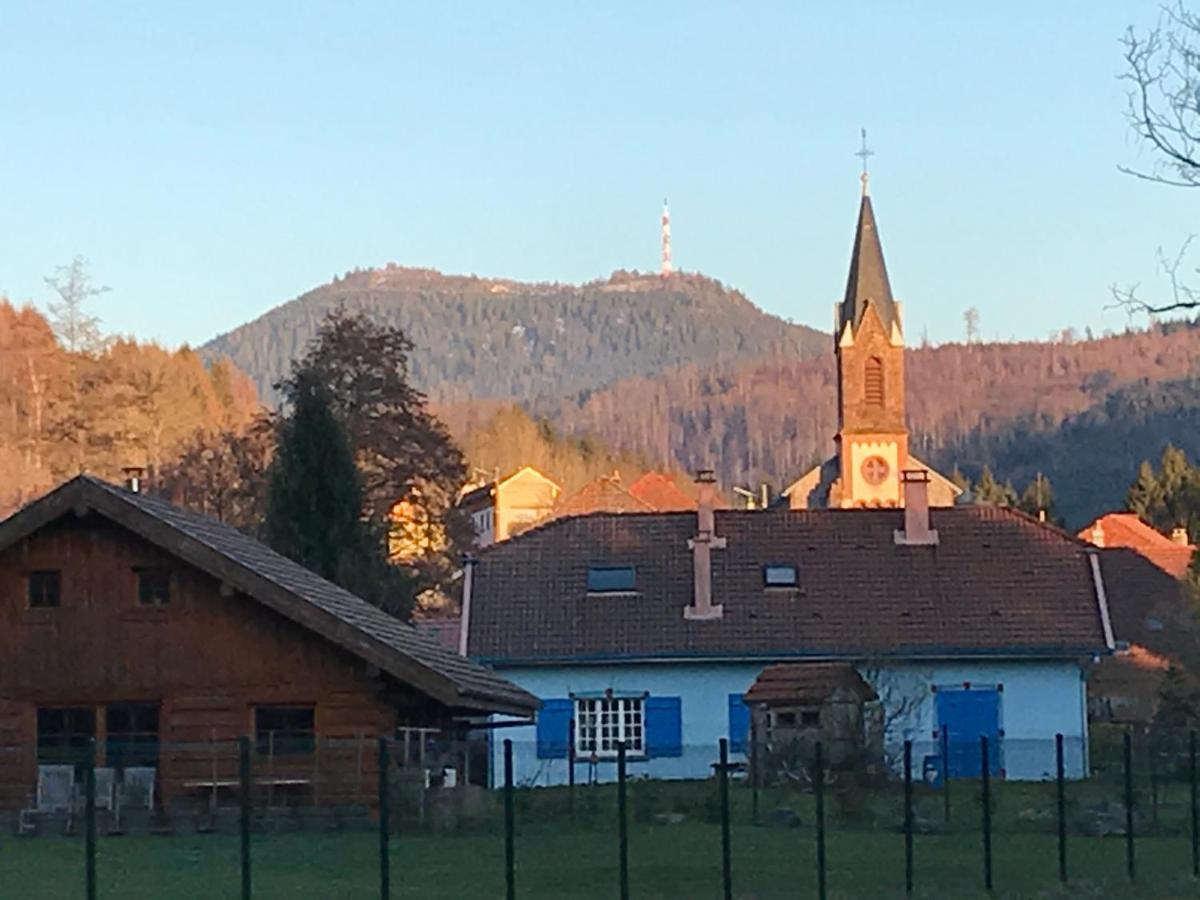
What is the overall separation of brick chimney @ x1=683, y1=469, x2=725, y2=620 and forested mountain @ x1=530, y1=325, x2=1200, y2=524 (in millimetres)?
85965

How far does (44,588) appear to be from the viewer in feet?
94.2

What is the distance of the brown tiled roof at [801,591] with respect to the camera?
133ft

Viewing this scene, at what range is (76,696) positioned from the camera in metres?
28.3

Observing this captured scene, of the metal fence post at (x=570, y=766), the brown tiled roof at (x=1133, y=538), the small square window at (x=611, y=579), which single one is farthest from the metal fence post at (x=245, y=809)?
the brown tiled roof at (x=1133, y=538)

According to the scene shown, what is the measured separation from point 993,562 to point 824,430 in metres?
137

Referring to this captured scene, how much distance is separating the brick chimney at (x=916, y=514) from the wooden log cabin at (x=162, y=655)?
656 inches

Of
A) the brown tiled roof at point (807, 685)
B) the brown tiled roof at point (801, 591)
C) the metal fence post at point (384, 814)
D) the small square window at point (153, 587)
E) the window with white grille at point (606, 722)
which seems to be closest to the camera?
the metal fence post at point (384, 814)

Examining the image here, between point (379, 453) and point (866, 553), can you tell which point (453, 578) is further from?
point (866, 553)

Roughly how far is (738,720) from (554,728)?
11.3 ft

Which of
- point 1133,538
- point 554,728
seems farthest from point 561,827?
point 1133,538

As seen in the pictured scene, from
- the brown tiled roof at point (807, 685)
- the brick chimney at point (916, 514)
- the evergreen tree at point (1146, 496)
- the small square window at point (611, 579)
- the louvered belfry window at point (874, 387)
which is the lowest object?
the brown tiled roof at point (807, 685)

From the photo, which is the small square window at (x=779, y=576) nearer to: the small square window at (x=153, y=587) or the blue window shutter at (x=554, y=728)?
the blue window shutter at (x=554, y=728)

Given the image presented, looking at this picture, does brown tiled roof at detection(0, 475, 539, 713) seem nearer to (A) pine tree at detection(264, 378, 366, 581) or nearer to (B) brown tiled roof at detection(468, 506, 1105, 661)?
(B) brown tiled roof at detection(468, 506, 1105, 661)

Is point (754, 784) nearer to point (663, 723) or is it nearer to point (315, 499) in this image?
point (663, 723)
